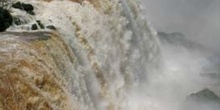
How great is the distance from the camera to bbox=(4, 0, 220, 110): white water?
23016 mm

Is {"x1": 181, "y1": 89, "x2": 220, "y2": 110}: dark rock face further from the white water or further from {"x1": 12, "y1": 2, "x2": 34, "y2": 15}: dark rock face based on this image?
{"x1": 12, "y1": 2, "x2": 34, "y2": 15}: dark rock face

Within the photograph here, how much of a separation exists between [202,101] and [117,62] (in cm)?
924

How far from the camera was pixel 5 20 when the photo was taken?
21125 millimetres

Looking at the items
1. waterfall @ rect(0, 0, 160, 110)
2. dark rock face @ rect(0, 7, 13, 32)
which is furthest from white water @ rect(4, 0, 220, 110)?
dark rock face @ rect(0, 7, 13, 32)

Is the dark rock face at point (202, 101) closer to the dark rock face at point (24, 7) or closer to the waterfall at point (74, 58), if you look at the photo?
the waterfall at point (74, 58)

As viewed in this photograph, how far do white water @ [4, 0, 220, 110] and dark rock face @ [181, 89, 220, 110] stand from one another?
770mm

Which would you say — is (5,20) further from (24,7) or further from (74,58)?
(74,58)

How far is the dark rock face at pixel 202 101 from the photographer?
114ft

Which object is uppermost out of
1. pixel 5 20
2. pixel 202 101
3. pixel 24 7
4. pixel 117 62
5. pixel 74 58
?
pixel 24 7

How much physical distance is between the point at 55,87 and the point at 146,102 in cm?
1383

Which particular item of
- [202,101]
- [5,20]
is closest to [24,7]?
[5,20]

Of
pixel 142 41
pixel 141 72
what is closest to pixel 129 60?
pixel 141 72

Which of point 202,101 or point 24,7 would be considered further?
point 202,101

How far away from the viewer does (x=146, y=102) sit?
1230 inches
